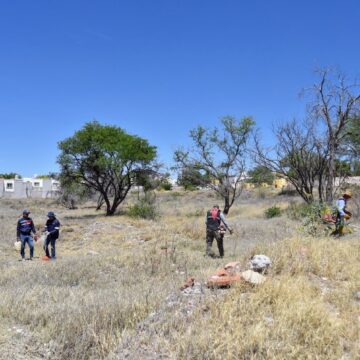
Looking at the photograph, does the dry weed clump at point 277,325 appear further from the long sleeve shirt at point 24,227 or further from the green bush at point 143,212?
the green bush at point 143,212

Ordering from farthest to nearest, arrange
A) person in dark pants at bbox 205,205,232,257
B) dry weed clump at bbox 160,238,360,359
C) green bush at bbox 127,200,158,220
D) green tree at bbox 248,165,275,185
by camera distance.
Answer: green tree at bbox 248,165,275,185 → green bush at bbox 127,200,158,220 → person in dark pants at bbox 205,205,232,257 → dry weed clump at bbox 160,238,360,359

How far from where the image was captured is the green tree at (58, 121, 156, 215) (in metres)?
29.7

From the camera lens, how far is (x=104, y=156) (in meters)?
29.6

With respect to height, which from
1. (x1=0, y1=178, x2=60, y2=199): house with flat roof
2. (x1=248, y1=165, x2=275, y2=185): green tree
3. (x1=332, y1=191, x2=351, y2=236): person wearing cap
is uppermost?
(x1=0, y1=178, x2=60, y2=199): house with flat roof

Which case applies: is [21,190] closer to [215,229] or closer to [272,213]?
[272,213]

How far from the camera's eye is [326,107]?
72.0 feet

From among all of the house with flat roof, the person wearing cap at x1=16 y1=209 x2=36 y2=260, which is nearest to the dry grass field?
the person wearing cap at x1=16 y1=209 x2=36 y2=260

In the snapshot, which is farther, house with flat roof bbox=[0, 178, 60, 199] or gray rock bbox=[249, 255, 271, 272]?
house with flat roof bbox=[0, 178, 60, 199]

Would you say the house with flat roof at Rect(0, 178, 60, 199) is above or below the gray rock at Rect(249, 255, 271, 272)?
above

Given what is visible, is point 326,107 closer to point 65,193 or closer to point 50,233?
point 50,233

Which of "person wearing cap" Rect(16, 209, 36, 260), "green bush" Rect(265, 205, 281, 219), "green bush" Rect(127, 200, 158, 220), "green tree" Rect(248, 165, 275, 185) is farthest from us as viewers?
"green tree" Rect(248, 165, 275, 185)

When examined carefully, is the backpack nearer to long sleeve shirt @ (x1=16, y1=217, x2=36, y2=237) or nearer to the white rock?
long sleeve shirt @ (x1=16, y1=217, x2=36, y2=237)

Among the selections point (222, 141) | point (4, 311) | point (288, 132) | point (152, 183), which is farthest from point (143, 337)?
point (222, 141)

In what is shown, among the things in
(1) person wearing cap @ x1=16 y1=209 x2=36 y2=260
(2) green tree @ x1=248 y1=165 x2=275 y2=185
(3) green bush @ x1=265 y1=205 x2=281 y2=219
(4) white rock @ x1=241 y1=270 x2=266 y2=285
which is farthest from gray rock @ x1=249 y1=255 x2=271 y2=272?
(2) green tree @ x1=248 y1=165 x2=275 y2=185
